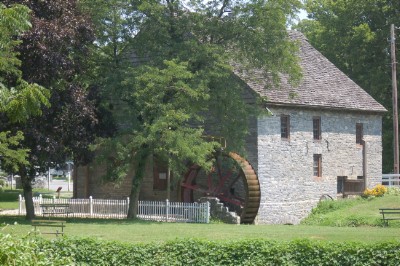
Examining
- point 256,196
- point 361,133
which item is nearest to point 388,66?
point 361,133

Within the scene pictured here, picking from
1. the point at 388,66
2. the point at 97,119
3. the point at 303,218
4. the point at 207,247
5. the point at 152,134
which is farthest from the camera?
the point at 388,66

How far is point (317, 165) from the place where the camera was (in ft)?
133

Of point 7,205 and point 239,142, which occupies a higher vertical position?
point 239,142

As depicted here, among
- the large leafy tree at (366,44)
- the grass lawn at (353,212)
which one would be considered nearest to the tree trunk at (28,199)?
the grass lawn at (353,212)

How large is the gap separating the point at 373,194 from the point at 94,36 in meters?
17.0

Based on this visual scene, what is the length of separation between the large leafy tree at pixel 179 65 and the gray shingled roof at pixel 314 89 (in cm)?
196

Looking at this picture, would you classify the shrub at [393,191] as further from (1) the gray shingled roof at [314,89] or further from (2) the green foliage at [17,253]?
(2) the green foliage at [17,253]

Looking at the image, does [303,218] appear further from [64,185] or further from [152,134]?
[64,185]

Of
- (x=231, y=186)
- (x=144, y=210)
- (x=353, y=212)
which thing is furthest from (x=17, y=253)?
(x=353, y=212)

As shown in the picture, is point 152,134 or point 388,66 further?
point 388,66

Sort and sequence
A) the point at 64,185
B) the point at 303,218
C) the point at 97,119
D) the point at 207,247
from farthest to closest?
the point at 64,185 → the point at 303,218 → the point at 97,119 → the point at 207,247

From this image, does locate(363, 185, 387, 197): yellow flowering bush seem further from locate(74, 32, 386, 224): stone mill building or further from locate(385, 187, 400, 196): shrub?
locate(74, 32, 386, 224): stone mill building

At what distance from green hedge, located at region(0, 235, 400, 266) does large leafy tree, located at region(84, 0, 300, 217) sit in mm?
12752

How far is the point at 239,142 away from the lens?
111ft
